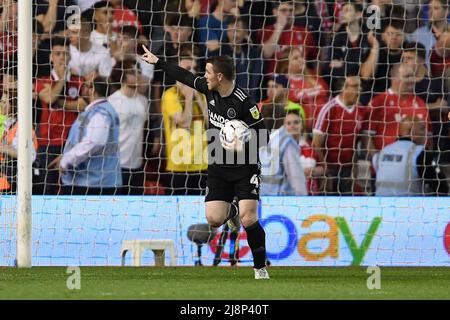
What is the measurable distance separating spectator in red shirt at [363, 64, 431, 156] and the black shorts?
16.3ft

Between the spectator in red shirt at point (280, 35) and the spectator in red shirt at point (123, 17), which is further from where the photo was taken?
the spectator in red shirt at point (280, 35)

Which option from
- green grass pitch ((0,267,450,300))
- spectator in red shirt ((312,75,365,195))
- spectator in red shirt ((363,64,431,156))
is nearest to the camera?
green grass pitch ((0,267,450,300))

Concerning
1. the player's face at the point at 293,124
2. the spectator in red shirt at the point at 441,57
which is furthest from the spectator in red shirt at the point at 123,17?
the spectator in red shirt at the point at 441,57

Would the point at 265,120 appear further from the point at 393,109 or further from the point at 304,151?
the point at 393,109

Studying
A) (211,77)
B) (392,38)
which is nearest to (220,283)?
(211,77)

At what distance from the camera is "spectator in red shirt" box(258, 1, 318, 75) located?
15.6 m

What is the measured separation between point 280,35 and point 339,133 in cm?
162

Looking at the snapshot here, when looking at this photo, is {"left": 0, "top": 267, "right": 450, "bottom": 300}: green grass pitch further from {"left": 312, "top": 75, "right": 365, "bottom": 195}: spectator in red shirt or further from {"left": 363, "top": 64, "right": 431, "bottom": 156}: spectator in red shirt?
{"left": 363, "top": 64, "right": 431, "bottom": 156}: spectator in red shirt

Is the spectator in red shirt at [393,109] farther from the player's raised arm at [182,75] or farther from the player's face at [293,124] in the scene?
the player's raised arm at [182,75]

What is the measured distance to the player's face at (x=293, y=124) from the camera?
14.5 meters

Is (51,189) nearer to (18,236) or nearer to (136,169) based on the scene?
(136,169)

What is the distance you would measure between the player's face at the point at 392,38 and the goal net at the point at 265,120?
0.02 m

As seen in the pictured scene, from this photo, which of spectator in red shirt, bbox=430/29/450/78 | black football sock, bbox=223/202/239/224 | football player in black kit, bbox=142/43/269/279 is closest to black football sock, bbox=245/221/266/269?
football player in black kit, bbox=142/43/269/279

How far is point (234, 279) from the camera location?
409 inches
